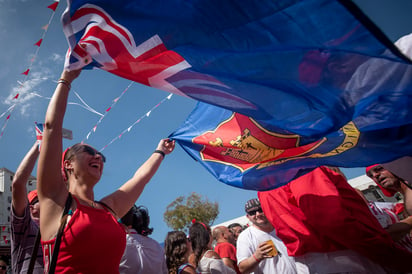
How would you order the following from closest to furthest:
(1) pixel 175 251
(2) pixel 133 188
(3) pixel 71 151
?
(3) pixel 71 151 < (2) pixel 133 188 < (1) pixel 175 251

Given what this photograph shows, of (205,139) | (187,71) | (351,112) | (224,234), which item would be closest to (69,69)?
(187,71)

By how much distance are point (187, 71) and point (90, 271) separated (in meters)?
1.36

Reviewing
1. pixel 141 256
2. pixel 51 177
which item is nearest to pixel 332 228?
pixel 51 177

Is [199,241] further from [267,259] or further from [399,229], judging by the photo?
[399,229]

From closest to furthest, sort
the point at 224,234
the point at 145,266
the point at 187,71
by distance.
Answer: the point at 187,71 < the point at 145,266 < the point at 224,234

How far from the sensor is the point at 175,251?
3752 mm

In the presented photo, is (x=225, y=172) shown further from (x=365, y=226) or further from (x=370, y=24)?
(x=370, y=24)

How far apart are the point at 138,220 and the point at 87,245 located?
6.75 ft

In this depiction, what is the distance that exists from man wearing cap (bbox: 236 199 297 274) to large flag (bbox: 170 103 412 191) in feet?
3.15

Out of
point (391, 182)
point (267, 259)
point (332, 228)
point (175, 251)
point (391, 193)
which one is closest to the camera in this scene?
point (332, 228)

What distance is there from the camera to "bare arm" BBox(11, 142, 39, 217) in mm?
2035

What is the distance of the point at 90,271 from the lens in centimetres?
140

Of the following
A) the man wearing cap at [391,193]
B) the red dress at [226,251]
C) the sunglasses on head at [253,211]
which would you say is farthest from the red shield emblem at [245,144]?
A: the red dress at [226,251]

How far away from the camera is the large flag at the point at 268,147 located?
1886 millimetres
